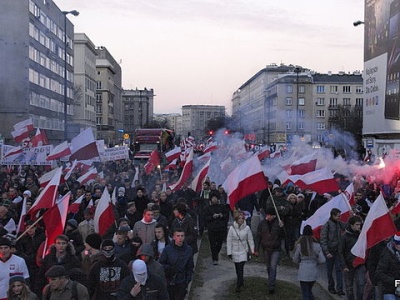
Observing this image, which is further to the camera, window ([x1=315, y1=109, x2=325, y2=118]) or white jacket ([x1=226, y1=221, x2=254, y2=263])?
window ([x1=315, y1=109, x2=325, y2=118])

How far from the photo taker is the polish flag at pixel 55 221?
26.2ft

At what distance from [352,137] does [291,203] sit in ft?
157

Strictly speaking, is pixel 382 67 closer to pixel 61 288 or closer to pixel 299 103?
pixel 61 288

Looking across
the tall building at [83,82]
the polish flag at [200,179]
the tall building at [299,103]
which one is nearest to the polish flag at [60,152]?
the polish flag at [200,179]

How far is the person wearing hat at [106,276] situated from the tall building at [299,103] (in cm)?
6594

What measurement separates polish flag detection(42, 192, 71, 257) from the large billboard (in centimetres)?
3420

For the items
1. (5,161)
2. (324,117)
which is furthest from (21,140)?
(324,117)

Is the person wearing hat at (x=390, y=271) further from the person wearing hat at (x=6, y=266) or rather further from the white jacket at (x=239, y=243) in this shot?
the person wearing hat at (x=6, y=266)

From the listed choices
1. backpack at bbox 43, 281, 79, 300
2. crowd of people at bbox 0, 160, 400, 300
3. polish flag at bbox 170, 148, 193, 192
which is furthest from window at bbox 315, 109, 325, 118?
backpack at bbox 43, 281, 79, 300

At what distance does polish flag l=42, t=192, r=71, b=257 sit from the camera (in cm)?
798

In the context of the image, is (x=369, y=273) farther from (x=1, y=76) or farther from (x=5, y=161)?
(x=1, y=76)

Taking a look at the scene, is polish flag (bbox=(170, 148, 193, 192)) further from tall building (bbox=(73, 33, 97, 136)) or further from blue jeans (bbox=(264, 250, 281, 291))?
tall building (bbox=(73, 33, 97, 136))

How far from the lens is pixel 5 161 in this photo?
19.3 meters

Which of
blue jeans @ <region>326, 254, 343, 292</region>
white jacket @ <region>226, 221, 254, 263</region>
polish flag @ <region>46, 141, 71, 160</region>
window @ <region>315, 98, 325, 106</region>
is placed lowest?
blue jeans @ <region>326, 254, 343, 292</region>
